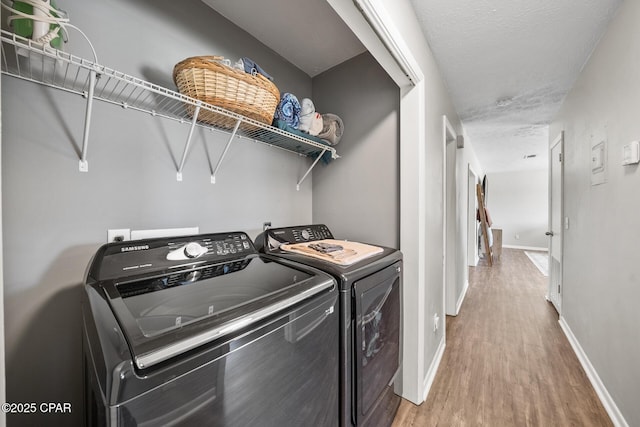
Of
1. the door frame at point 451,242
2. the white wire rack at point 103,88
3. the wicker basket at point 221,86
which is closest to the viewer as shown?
the white wire rack at point 103,88

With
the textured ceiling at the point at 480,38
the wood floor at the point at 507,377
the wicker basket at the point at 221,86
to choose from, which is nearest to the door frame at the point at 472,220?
the wood floor at the point at 507,377

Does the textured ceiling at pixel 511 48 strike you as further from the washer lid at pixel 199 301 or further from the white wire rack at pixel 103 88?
the washer lid at pixel 199 301

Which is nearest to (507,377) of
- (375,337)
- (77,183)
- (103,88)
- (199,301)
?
(375,337)

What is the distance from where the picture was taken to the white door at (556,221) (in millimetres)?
2658

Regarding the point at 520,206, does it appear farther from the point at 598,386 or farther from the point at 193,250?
the point at 193,250

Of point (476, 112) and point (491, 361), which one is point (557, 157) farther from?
point (491, 361)

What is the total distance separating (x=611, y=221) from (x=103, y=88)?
2.83 m

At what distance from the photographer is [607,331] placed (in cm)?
155

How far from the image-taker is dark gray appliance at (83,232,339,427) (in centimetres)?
44

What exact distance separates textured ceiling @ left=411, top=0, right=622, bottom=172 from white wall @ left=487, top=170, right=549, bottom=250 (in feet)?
17.0

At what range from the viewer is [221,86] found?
3.16 ft

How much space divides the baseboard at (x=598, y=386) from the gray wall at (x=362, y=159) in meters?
1.55

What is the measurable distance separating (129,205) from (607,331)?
2.83 meters

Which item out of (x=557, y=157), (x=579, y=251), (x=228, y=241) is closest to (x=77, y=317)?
(x=228, y=241)
